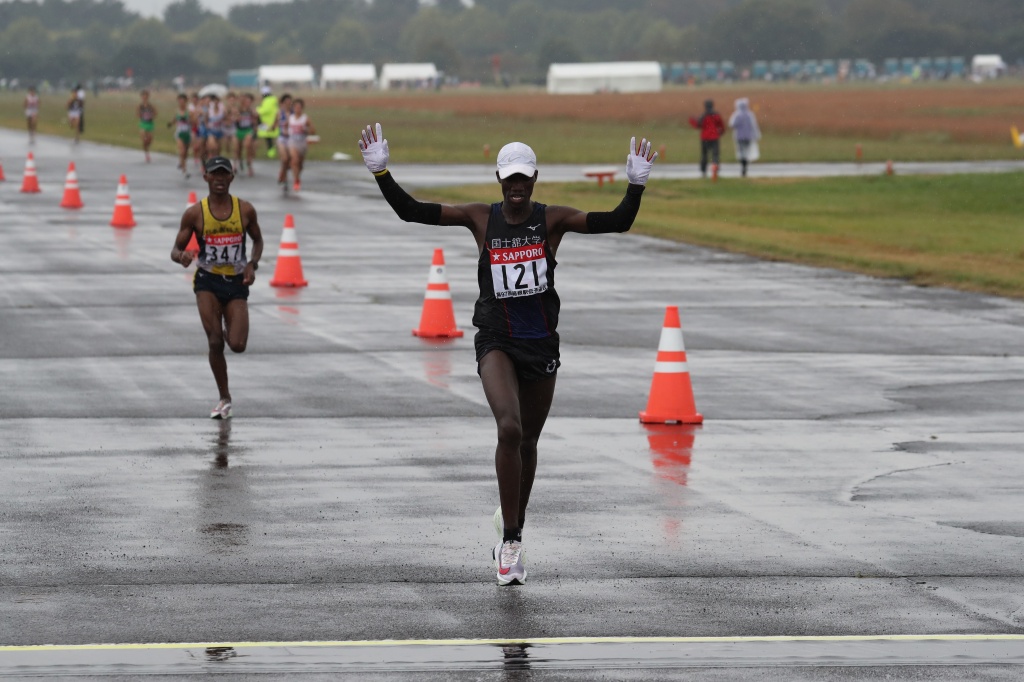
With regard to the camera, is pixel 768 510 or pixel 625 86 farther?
pixel 625 86

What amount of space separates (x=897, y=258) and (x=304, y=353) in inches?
474

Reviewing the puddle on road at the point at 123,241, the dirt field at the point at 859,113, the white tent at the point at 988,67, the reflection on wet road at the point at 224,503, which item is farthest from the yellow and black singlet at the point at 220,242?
the white tent at the point at 988,67

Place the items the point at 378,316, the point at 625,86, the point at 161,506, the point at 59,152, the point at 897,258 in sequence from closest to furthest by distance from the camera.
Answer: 1. the point at 161,506
2. the point at 378,316
3. the point at 897,258
4. the point at 59,152
5. the point at 625,86

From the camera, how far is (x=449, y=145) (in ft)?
211

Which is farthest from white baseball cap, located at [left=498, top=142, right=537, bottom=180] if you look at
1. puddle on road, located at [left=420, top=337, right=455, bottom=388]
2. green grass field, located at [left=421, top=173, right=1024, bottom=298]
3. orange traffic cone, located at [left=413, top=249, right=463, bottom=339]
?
green grass field, located at [left=421, top=173, right=1024, bottom=298]

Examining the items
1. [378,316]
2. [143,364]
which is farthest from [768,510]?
[378,316]

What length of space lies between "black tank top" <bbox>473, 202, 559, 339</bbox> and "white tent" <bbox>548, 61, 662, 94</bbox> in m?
165

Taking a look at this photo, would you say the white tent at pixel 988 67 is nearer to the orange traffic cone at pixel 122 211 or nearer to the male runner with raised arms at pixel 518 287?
the orange traffic cone at pixel 122 211

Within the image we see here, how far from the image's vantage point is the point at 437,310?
56.3 feet

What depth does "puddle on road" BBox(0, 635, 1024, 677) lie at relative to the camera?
6.52 m

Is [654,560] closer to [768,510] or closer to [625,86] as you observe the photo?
[768,510]

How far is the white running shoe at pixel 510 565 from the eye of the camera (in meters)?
7.86

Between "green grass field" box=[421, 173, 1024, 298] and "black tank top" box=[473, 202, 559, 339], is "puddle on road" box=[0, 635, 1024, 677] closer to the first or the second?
"black tank top" box=[473, 202, 559, 339]

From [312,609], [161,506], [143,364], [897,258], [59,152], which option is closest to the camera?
[312,609]
